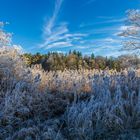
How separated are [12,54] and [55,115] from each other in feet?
7.18

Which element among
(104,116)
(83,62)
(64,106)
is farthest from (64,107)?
(83,62)

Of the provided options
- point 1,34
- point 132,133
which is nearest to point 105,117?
point 132,133

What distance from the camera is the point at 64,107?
5910 millimetres

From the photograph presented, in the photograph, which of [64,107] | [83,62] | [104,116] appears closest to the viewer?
[104,116]

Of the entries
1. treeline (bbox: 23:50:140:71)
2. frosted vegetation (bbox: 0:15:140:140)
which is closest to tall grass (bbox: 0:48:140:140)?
frosted vegetation (bbox: 0:15:140:140)

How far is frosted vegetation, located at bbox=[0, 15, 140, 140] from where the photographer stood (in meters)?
4.73

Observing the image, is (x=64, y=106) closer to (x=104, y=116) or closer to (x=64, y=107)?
(x=64, y=107)

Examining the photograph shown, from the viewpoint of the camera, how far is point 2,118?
5.13 metres

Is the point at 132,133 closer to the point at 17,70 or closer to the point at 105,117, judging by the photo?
the point at 105,117

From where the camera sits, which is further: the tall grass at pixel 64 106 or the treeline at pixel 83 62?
the treeline at pixel 83 62

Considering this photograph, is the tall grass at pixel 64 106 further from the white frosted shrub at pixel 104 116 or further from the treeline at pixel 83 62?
the treeline at pixel 83 62

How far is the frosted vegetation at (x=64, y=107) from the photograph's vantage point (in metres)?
4.73

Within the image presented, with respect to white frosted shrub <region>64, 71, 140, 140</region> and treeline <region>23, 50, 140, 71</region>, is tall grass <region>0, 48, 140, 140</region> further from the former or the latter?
treeline <region>23, 50, 140, 71</region>

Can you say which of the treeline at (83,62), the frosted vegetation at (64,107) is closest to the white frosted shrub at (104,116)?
the frosted vegetation at (64,107)
